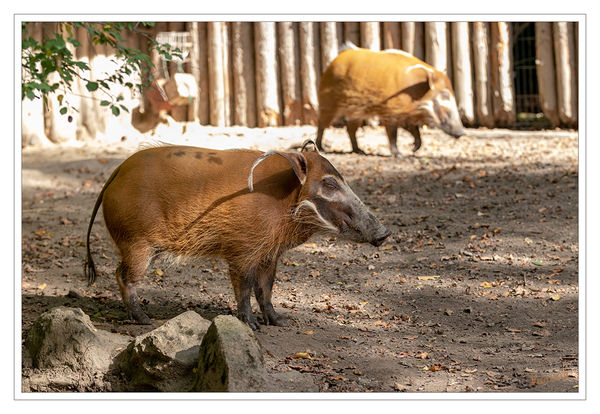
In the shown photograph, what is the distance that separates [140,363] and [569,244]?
3980 millimetres

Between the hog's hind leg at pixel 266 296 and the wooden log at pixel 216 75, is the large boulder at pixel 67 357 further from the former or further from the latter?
the wooden log at pixel 216 75

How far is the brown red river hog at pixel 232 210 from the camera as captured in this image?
4664 millimetres

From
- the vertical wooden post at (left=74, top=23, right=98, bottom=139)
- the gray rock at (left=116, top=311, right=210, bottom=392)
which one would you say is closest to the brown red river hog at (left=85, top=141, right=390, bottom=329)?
the gray rock at (left=116, top=311, right=210, bottom=392)

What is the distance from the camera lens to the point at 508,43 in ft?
40.1

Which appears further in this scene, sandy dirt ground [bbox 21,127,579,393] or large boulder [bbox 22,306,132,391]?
sandy dirt ground [bbox 21,127,579,393]

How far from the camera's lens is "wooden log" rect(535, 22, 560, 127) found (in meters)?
12.0

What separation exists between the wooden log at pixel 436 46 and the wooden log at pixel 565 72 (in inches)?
65.6

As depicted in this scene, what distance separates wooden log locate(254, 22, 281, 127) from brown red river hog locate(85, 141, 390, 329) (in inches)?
290

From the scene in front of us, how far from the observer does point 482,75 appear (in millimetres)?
12125

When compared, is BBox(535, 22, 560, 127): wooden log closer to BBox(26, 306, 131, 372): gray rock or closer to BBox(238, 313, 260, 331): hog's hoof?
BBox(238, 313, 260, 331): hog's hoof

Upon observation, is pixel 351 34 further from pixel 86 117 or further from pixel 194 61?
pixel 86 117

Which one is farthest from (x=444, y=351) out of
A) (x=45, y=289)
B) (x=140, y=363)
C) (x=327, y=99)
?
(x=327, y=99)
